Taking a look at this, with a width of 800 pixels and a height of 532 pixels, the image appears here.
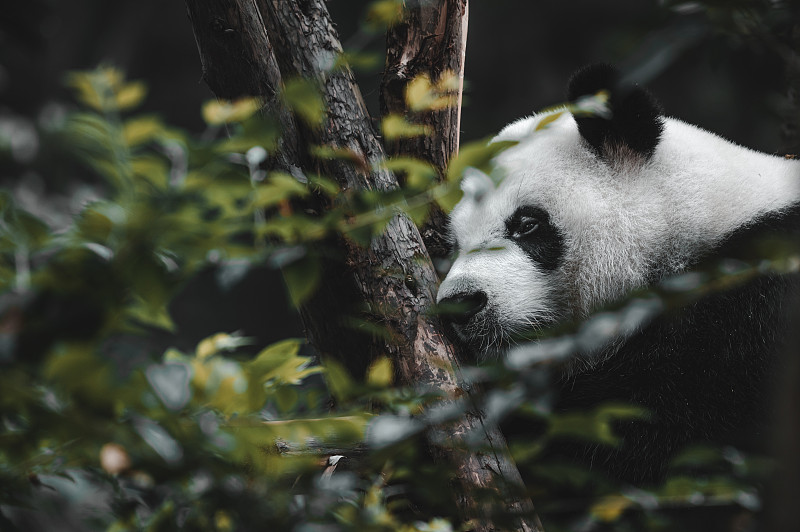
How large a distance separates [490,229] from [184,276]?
162 cm

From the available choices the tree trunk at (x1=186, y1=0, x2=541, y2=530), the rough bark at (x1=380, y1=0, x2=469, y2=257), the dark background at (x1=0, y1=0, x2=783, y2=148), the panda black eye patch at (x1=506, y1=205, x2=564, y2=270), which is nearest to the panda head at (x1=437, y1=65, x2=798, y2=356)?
the panda black eye patch at (x1=506, y1=205, x2=564, y2=270)

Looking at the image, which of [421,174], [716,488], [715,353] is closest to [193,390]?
[421,174]

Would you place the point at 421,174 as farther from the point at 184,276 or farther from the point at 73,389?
the point at 73,389

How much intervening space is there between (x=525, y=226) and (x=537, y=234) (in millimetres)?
46

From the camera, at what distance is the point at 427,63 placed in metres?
1.97

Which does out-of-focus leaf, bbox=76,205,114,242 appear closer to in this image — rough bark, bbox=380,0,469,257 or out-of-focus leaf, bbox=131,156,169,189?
out-of-focus leaf, bbox=131,156,169,189

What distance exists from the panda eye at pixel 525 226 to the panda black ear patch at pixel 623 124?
33 cm

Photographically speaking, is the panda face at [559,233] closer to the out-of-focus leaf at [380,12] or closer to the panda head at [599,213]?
the panda head at [599,213]

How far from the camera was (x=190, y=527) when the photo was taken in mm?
692

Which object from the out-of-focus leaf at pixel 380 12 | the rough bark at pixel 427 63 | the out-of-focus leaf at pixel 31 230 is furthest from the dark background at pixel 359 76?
the out-of-focus leaf at pixel 31 230

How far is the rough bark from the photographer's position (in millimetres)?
1935

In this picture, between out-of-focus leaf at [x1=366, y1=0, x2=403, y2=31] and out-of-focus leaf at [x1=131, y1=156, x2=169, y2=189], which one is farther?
out-of-focus leaf at [x1=366, y1=0, x2=403, y2=31]

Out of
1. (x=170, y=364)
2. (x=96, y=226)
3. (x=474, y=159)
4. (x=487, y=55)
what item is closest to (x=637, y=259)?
(x=474, y=159)

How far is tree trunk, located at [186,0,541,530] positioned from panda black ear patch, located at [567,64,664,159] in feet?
2.54
